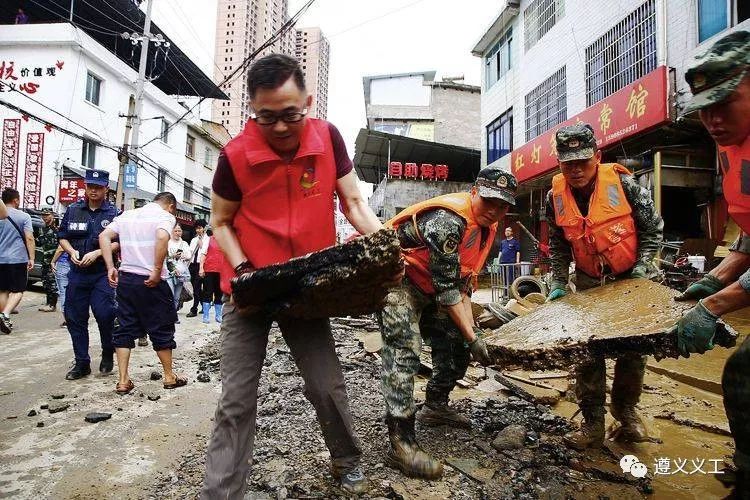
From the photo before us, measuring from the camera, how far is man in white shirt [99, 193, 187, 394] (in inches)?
156

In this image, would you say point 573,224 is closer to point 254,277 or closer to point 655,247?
point 655,247

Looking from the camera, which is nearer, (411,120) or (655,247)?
(655,247)

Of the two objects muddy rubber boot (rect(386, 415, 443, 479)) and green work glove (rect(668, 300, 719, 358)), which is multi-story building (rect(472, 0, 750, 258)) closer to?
green work glove (rect(668, 300, 719, 358))

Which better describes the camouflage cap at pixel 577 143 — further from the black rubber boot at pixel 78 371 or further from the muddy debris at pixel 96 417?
the black rubber boot at pixel 78 371

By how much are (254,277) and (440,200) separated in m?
1.39

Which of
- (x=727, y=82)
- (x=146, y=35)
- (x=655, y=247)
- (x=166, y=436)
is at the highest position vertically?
(x=146, y=35)

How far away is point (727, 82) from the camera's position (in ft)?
5.54

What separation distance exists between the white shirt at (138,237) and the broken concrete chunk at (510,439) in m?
3.25

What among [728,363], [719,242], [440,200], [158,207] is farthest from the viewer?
[719,242]

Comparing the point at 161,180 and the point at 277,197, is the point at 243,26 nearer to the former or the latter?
the point at 161,180

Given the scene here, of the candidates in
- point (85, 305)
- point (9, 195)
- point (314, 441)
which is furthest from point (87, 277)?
point (314, 441)

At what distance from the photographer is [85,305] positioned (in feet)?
13.8

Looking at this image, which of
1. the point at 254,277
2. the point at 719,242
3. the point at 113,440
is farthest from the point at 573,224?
the point at 719,242

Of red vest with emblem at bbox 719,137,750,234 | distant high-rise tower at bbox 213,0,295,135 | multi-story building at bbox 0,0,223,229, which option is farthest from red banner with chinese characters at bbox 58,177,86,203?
red vest with emblem at bbox 719,137,750,234
